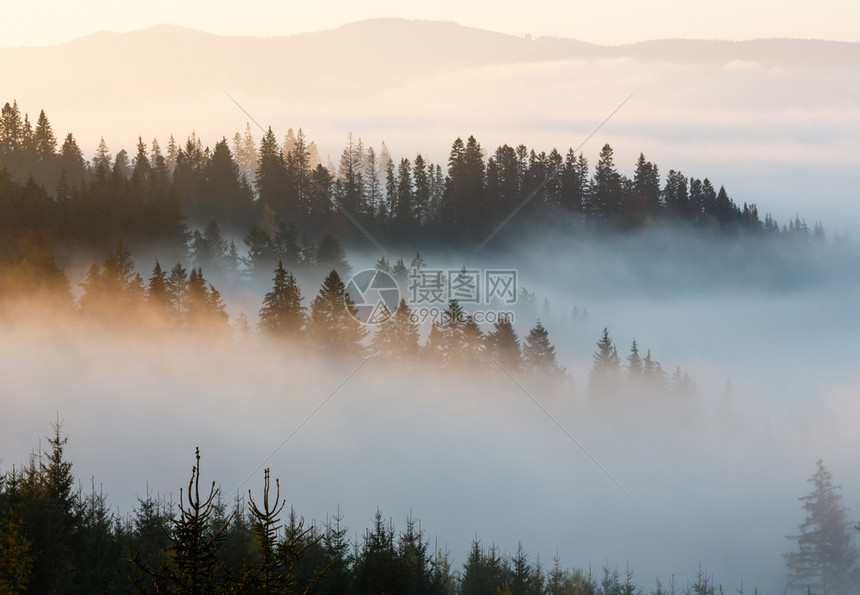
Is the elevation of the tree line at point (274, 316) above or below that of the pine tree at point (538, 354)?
above

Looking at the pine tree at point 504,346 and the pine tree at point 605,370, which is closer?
the pine tree at point 504,346

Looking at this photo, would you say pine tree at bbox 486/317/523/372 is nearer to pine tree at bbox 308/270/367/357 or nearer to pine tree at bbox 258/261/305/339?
pine tree at bbox 308/270/367/357

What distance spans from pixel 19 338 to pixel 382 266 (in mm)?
67006

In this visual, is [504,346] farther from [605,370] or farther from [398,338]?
[605,370]

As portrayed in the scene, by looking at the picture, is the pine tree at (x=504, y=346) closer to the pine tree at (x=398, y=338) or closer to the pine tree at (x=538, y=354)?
the pine tree at (x=538, y=354)

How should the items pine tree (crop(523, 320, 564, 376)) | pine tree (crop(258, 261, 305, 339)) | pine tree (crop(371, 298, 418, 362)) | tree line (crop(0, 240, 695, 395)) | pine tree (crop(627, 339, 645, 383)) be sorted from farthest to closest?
pine tree (crop(627, 339, 645, 383)), pine tree (crop(523, 320, 564, 376)), pine tree (crop(371, 298, 418, 362)), tree line (crop(0, 240, 695, 395)), pine tree (crop(258, 261, 305, 339))

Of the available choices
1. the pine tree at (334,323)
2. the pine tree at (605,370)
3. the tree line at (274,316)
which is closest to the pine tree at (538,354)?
the tree line at (274,316)

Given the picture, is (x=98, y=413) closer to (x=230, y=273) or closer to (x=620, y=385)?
(x=230, y=273)

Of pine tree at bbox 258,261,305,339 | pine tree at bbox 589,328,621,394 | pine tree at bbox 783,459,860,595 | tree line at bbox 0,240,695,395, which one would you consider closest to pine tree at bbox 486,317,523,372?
tree line at bbox 0,240,695,395

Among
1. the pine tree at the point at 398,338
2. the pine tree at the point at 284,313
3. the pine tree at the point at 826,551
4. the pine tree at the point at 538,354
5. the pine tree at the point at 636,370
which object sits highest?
the pine tree at the point at 284,313

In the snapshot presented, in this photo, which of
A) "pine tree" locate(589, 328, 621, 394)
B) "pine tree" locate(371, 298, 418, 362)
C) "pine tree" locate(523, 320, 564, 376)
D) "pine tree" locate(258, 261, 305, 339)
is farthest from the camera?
"pine tree" locate(589, 328, 621, 394)

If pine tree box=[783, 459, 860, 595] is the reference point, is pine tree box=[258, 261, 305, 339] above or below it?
above

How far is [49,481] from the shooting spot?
58.0 meters

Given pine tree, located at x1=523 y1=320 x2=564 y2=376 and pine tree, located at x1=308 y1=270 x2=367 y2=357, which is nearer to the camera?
pine tree, located at x1=308 y1=270 x2=367 y2=357
